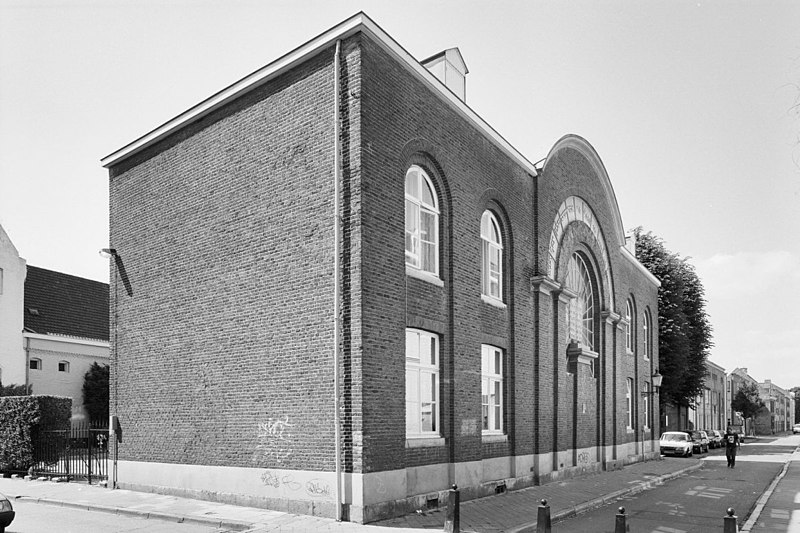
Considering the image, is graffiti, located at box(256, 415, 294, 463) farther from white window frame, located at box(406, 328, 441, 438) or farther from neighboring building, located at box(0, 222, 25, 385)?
neighboring building, located at box(0, 222, 25, 385)

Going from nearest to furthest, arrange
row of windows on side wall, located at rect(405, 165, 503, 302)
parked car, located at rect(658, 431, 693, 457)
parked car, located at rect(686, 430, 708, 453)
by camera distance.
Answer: row of windows on side wall, located at rect(405, 165, 503, 302), parked car, located at rect(658, 431, 693, 457), parked car, located at rect(686, 430, 708, 453)

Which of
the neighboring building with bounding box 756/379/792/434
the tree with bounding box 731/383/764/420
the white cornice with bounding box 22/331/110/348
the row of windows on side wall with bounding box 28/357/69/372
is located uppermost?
the white cornice with bounding box 22/331/110/348

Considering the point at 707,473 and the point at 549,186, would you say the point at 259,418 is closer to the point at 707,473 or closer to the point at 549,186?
the point at 549,186

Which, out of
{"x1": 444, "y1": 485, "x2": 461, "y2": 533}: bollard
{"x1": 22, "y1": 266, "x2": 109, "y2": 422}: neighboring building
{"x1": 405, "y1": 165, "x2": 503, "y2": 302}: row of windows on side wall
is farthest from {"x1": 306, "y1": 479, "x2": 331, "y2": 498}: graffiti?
{"x1": 22, "y1": 266, "x2": 109, "y2": 422}: neighboring building

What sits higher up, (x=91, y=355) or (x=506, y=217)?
(x=506, y=217)

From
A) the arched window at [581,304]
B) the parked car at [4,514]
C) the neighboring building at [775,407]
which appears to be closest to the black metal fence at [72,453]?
the parked car at [4,514]

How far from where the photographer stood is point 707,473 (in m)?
28.5

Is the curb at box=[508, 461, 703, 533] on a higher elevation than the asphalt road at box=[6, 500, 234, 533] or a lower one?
lower

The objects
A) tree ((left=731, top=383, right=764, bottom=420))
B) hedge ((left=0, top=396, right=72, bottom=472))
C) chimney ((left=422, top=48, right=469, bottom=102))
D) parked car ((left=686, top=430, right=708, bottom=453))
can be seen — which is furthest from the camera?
tree ((left=731, top=383, right=764, bottom=420))

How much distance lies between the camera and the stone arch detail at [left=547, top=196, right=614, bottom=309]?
22439 mm

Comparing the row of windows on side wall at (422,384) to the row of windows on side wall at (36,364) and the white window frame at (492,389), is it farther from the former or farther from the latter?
the row of windows on side wall at (36,364)

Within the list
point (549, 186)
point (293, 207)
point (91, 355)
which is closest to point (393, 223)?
point (293, 207)

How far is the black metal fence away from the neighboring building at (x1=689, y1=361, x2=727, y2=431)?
54.9 metres

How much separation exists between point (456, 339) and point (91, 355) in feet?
79.8
